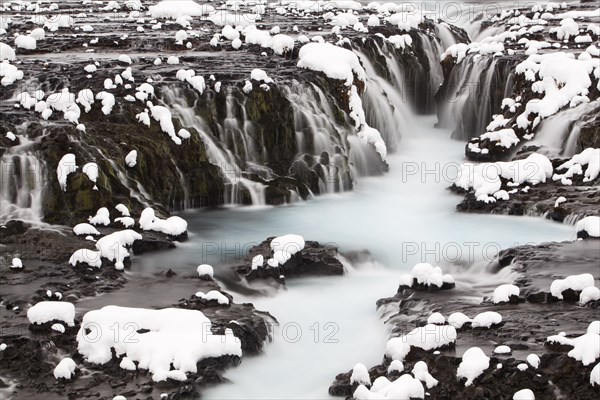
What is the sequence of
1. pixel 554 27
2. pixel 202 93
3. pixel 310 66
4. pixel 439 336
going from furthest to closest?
pixel 554 27 → pixel 310 66 → pixel 202 93 → pixel 439 336

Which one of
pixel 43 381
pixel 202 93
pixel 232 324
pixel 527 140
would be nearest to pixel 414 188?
pixel 527 140

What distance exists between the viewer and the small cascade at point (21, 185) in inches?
567

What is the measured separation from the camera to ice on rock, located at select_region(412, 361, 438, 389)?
30.7 ft

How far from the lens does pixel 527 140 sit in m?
18.9

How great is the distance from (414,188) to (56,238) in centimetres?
763

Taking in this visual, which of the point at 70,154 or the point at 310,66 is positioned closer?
the point at 70,154

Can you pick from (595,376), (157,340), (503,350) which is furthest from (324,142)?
(595,376)

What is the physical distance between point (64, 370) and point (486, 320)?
462 centimetres

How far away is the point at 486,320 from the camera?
34.8 ft

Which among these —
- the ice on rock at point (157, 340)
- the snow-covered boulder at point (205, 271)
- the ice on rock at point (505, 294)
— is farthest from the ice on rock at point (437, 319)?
the snow-covered boulder at point (205, 271)

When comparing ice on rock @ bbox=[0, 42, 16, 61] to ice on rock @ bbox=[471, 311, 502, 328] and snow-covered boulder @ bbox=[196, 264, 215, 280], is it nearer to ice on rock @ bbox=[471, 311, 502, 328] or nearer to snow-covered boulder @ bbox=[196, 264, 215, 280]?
snow-covered boulder @ bbox=[196, 264, 215, 280]

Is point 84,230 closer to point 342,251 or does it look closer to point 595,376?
point 342,251

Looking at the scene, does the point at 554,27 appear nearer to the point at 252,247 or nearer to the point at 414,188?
the point at 414,188

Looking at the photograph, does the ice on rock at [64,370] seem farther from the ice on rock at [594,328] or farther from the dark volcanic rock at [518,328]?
the ice on rock at [594,328]
